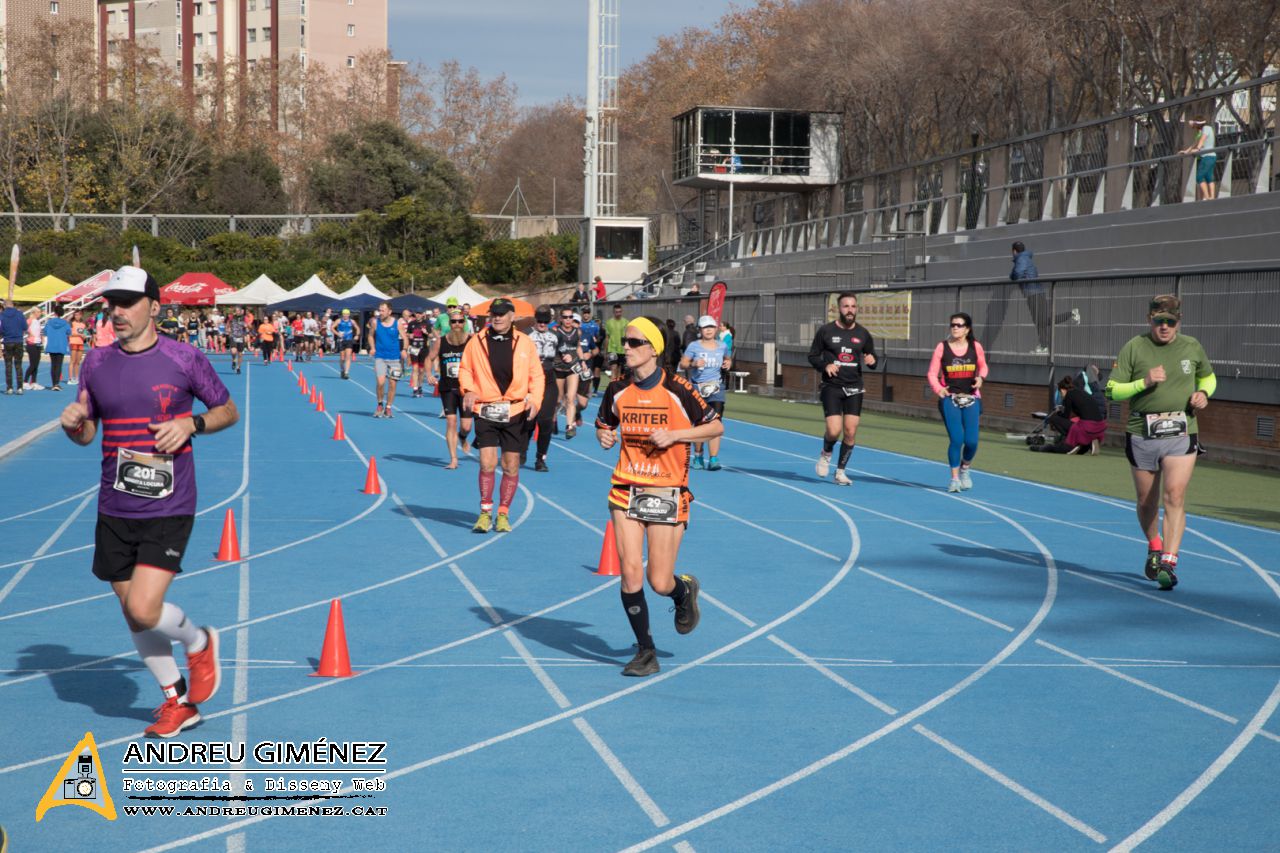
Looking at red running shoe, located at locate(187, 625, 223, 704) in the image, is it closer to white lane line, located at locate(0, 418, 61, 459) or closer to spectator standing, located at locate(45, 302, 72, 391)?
white lane line, located at locate(0, 418, 61, 459)

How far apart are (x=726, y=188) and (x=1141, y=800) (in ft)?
200

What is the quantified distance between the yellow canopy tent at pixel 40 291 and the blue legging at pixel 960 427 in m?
40.7

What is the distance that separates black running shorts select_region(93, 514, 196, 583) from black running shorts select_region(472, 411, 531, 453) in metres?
6.42

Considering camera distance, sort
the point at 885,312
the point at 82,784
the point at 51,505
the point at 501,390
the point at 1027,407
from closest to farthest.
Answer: the point at 82,784 < the point at 501,390 < the point at 51,505 < the point at 1027,407 < the point at 885,312

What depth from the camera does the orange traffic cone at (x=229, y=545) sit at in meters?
11.0

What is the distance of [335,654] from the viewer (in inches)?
294

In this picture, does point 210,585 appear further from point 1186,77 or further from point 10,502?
point 1186,77

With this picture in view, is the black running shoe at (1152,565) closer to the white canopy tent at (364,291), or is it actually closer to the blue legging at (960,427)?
the blue legging at (960,427)

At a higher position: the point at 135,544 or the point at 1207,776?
the point at 135,544

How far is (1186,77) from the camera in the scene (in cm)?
3488

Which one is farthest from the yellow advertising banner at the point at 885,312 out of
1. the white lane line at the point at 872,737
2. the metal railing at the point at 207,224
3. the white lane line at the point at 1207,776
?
the metal railing at the point at 207,224

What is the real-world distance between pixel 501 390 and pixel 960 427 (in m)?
5.64

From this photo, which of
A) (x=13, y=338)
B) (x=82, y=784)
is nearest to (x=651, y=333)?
(x=82, y=784)

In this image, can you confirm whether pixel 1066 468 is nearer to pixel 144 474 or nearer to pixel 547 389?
pixel 547 389
